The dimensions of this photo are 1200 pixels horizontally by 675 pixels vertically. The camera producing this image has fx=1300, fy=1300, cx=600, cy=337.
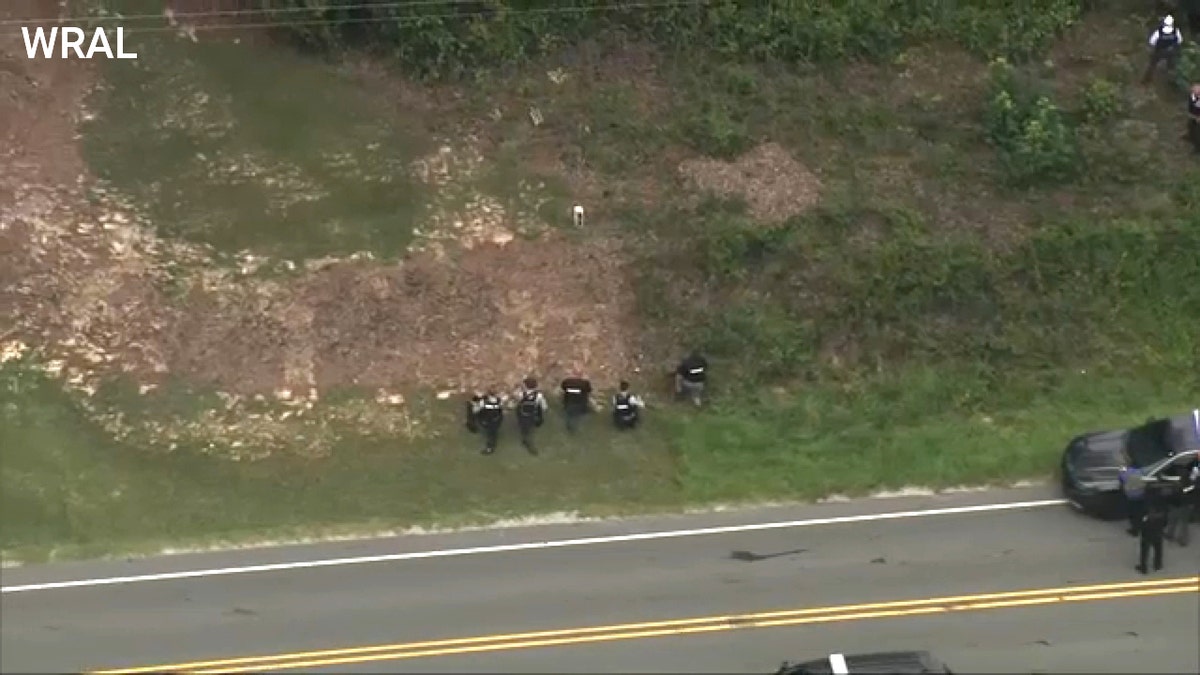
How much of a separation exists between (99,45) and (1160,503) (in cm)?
2058

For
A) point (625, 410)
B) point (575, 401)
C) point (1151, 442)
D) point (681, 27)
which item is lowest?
→ point (1151, 442)

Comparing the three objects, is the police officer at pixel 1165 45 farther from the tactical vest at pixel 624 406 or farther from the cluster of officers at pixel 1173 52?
the tactical vest at pixel 624 406

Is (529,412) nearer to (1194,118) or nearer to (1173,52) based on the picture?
(1194,118)

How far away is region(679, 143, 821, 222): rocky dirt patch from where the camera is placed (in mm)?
23047

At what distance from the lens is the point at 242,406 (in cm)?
2048

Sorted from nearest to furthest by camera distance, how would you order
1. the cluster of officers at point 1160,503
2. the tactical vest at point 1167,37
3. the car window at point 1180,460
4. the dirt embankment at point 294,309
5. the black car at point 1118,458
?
1. the cluster of officers at point 1160,503
2. the car window at point 1180,460
3. the black car at point 1118,458
4. the dirt embankment at point 294,309
5. the tactical vest at point 1167,37

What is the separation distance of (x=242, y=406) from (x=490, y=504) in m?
4.49

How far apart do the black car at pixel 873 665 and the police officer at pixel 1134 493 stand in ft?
14.0

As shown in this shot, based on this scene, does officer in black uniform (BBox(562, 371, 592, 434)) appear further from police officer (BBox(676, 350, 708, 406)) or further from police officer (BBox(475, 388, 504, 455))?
police officer (BBox(676, 350, 708, 406))

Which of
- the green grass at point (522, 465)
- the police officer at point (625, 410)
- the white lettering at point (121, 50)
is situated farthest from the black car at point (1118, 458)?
the white lettering at point (121, 50)

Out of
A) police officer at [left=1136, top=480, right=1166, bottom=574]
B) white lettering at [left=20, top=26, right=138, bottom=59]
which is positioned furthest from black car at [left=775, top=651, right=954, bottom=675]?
Result: white lettering at [left=20, top=26, right=138, bottom=59]

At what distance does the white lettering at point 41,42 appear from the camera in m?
25.2

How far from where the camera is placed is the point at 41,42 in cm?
2531

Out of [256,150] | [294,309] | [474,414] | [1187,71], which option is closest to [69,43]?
[256,150]
